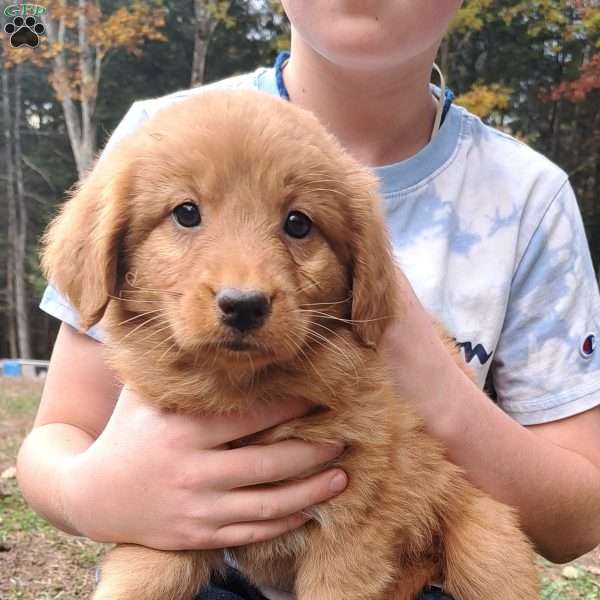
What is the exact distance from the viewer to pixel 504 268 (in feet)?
7.49

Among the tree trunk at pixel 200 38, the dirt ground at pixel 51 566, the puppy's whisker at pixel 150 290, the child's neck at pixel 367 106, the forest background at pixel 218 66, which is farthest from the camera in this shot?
the tree trunk at pixel 200 38

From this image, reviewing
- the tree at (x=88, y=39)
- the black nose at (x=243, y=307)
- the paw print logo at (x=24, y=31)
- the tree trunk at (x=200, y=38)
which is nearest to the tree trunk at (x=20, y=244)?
the tree at (x=88, y=39)

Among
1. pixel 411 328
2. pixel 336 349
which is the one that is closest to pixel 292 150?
pixel 336 349

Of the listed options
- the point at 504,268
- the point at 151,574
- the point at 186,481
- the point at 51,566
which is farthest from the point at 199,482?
the point at 51,566

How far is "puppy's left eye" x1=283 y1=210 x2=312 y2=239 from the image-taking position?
1.62m

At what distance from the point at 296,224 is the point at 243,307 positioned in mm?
325

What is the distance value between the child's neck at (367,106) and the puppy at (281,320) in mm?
623

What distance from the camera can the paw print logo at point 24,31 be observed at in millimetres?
7562

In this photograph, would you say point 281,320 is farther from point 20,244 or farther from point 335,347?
point 20,244

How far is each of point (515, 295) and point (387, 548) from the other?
99 cm

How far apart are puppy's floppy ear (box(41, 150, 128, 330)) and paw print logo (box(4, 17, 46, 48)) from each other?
6.59m

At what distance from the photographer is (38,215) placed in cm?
1014

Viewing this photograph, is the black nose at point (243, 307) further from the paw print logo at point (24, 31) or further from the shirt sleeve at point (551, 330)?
A: the paw print logo at point (24, 31)

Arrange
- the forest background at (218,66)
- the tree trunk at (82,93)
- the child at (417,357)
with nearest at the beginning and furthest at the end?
the child at (417,357)
the forest background at (218,66)
the tree trunk at (82,93)
